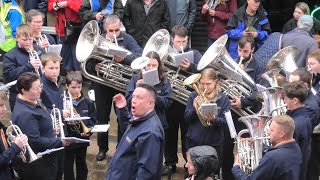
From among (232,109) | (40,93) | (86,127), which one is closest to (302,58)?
(232,109)

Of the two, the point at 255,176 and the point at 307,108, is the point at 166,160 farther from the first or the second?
the point at 255,176

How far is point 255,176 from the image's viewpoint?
19.9ft

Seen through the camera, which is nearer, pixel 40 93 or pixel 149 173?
pixel 149 173

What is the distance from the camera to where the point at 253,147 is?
6.62 m

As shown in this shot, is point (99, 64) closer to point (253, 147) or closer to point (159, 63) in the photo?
point (159, 63)

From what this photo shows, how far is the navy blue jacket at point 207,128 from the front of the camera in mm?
7717

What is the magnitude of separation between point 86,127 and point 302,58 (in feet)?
9.96

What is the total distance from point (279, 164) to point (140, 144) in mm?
1240

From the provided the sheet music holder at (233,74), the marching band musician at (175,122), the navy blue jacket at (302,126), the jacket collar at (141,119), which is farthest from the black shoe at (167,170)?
the jacket collar at (141,119)

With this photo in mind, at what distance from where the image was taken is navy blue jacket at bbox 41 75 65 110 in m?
7.70

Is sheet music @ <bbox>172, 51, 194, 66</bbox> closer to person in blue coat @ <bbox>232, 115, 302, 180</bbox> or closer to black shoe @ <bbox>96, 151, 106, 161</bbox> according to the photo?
black shoe @ <bbox>96, 151, 106, 161</bbox>

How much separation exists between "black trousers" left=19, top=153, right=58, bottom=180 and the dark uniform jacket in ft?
10.6

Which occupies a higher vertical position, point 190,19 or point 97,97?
point 190,19

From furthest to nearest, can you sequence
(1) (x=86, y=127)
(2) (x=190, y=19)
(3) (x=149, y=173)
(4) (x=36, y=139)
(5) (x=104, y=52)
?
(2) (x=190, y=19) < (5) (x=104, y=52) < (1) (x=86, y=127) < (4) (x=36, y=139) < (3) (x=149, y=173)
